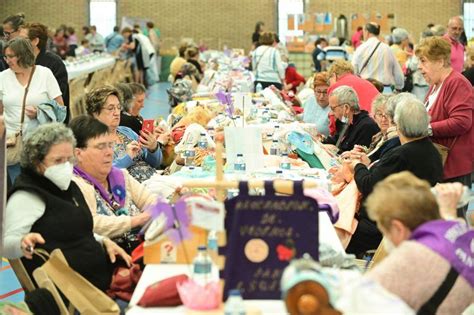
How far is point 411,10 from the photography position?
27297 millimetres

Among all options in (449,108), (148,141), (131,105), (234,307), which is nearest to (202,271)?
(234,307)

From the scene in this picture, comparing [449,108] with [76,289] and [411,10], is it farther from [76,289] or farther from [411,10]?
[411,10]

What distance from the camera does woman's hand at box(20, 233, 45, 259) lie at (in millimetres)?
3850

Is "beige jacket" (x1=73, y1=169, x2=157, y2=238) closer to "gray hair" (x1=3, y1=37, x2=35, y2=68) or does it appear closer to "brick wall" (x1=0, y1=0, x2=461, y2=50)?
"gray hair" (x1=3, y1=37, x2=35, y2=68)

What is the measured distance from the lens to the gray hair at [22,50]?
23.1ft

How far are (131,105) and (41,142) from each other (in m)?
3.41

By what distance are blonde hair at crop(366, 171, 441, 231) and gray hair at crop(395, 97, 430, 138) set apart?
2.14m

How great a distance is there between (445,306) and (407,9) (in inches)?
982

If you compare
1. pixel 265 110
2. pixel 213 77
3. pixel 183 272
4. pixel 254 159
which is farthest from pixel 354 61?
pixel 183 272

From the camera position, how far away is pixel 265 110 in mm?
9602

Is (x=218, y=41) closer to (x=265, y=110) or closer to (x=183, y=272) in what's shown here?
(x=265, y=110)

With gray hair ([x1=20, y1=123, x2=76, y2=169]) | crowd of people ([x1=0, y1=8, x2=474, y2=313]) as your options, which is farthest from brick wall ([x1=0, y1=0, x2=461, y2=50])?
gray hair ([x1=20, y1=123, x2=76, y2=169])

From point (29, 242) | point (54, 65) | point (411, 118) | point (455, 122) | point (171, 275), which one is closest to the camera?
point (171, 275)

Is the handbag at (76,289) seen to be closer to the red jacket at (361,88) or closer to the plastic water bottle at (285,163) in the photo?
the plastic water bottle at (285,163)
